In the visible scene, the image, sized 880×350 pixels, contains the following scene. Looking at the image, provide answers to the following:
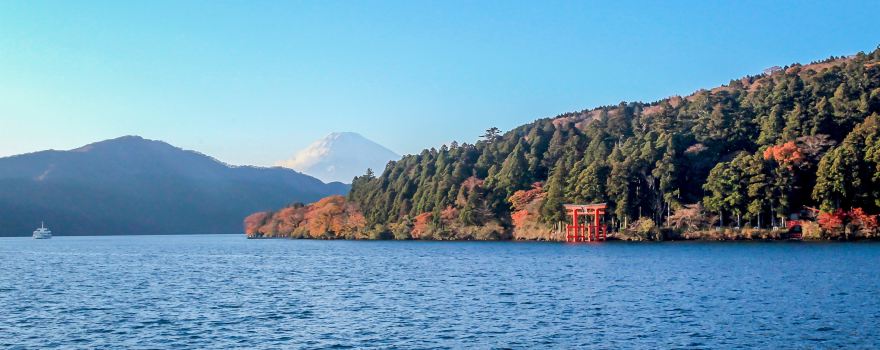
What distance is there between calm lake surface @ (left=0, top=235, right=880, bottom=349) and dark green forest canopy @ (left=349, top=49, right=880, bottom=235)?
35.6 meters

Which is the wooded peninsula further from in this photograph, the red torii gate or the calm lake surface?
the calm lake surface

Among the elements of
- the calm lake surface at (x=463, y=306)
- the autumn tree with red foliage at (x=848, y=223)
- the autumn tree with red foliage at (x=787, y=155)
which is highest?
the autumn tree with red foliage at (x=787, y=155)

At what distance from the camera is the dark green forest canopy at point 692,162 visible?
329 feet

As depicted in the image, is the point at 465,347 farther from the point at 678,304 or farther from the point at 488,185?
the point at 488,185

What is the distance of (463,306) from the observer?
127 ft

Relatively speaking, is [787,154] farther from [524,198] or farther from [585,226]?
[524,198]

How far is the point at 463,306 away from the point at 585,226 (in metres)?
82.0

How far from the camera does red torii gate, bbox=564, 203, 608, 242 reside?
374 feet

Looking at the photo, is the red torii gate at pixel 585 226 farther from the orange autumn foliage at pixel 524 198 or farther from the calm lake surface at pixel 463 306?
the calm lake surface at pixel 463 306

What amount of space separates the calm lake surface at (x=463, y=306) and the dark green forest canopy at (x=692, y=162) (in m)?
35.6

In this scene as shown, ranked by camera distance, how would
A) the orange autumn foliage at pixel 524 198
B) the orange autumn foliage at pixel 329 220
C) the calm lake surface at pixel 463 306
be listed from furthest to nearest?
the orange autumn foliage at pixel 329 220 → the orange autumn foliage at pixel 524 198 → the calm lake surface at pixel 463 306

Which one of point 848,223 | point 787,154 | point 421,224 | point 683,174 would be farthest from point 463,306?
point 421,224

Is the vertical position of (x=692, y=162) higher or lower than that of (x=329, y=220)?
higher

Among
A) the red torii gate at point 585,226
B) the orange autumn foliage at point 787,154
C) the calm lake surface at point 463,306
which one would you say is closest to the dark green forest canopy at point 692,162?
the orange autumn foliage at point 787,154
